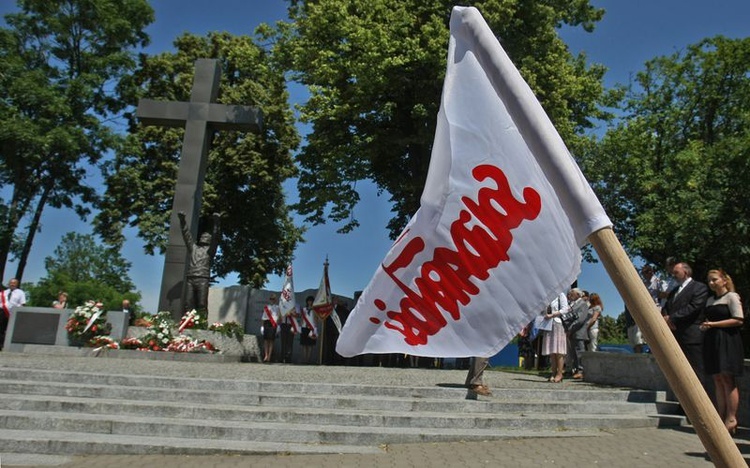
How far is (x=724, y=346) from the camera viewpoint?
22.8 ft

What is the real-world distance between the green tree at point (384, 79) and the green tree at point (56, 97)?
36.2ft

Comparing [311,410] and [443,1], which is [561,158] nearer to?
[311,410]

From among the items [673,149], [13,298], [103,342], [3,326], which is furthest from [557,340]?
[673,149]

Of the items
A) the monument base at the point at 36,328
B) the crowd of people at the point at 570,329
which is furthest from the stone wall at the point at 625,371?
the monument base at the point at 36,328

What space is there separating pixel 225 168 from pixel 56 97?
801cm

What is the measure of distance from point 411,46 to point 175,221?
941 centimetres

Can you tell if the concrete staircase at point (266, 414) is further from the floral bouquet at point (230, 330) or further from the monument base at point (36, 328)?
the monument base at point (36, 328)

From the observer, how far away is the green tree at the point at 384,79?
65.4ft

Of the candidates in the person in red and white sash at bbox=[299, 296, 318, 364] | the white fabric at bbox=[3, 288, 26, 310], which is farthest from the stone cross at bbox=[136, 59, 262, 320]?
the white fabric at bbox=[3, 288, 26, 310]

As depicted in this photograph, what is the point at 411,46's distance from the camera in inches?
782

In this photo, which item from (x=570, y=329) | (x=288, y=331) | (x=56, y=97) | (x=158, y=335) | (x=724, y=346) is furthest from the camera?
(x=56, y=97)

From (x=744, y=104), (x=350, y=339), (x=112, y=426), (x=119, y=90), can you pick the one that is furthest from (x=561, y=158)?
(x=119, y=90)

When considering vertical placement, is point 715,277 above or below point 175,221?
below

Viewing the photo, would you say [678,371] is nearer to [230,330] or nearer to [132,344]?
[132,344]
